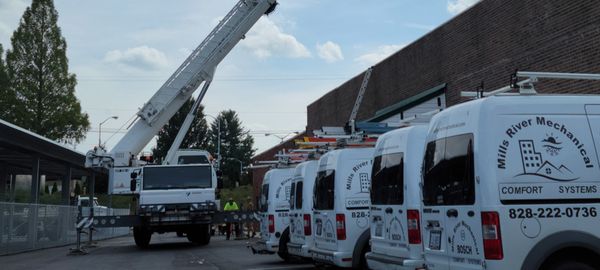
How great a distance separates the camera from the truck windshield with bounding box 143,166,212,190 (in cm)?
2098

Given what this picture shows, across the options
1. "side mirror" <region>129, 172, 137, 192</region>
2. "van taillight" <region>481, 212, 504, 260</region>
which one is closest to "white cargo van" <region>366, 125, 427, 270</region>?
"van taillight" <region>481, 212, 504, 260</region>

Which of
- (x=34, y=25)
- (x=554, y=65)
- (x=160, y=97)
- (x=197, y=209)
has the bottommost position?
(x=197, y=209)

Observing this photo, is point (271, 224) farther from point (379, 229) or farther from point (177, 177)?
point (177, 177)

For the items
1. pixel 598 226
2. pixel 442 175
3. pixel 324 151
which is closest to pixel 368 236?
pixel 324 151

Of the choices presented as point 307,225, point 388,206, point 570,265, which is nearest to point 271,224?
point 307,225

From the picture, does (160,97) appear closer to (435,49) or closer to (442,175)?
(435,49)

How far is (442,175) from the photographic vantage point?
718 cm

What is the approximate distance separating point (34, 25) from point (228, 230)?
3270 cm

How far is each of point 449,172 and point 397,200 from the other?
214 cm

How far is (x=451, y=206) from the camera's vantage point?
271 inches

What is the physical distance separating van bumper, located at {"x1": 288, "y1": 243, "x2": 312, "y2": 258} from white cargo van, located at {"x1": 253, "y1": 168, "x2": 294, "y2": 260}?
1430mm

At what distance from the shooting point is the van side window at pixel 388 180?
9.05 m

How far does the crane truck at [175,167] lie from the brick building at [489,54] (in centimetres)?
577

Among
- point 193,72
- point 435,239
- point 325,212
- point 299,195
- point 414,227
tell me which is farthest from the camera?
point 193,72
